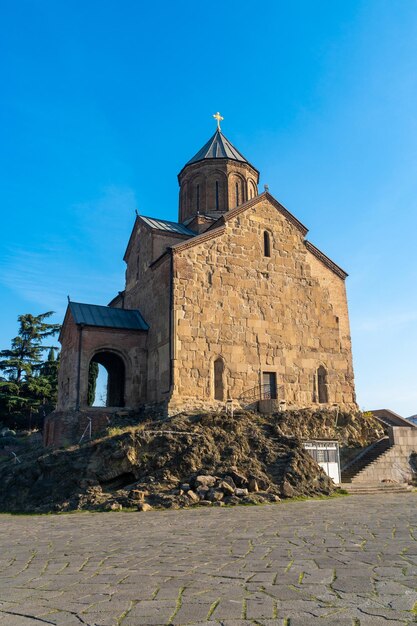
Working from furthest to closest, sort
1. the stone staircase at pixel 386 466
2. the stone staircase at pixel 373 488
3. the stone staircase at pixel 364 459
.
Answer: the stone staircase at pixel 364 459, the stone staircase at pixel 386 466, the stone staircase at pixel 373 488

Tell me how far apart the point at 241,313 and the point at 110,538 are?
13463 millimetres

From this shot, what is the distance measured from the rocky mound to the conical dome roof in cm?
1624

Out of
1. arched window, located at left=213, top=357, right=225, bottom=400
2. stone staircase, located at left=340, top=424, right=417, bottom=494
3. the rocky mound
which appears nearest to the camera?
the rocky mound

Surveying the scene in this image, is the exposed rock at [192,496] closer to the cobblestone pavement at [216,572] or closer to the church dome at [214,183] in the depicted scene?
the cobblestone pavement at [216,572]

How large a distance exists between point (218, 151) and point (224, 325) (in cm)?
1239

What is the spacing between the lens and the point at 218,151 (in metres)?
28.6

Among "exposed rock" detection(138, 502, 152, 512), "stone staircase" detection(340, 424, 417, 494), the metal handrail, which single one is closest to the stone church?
the metal handrail

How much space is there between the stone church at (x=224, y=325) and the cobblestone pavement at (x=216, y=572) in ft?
31.1

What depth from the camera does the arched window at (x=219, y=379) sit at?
19906mm

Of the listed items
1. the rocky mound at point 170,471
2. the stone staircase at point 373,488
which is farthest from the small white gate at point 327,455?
the rocky mound at point 170,471

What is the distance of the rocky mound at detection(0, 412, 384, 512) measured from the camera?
1380cm

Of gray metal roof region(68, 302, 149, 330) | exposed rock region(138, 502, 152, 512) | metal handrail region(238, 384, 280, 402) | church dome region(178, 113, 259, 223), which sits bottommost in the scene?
exposed rock region(138, 502, 152, 512)

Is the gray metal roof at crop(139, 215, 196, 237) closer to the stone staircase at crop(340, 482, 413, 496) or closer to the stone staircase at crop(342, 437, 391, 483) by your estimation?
the stone staircase at crop(342, 437, 391, 483)

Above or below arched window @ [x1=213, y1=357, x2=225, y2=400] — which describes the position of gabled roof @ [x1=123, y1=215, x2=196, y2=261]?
above
